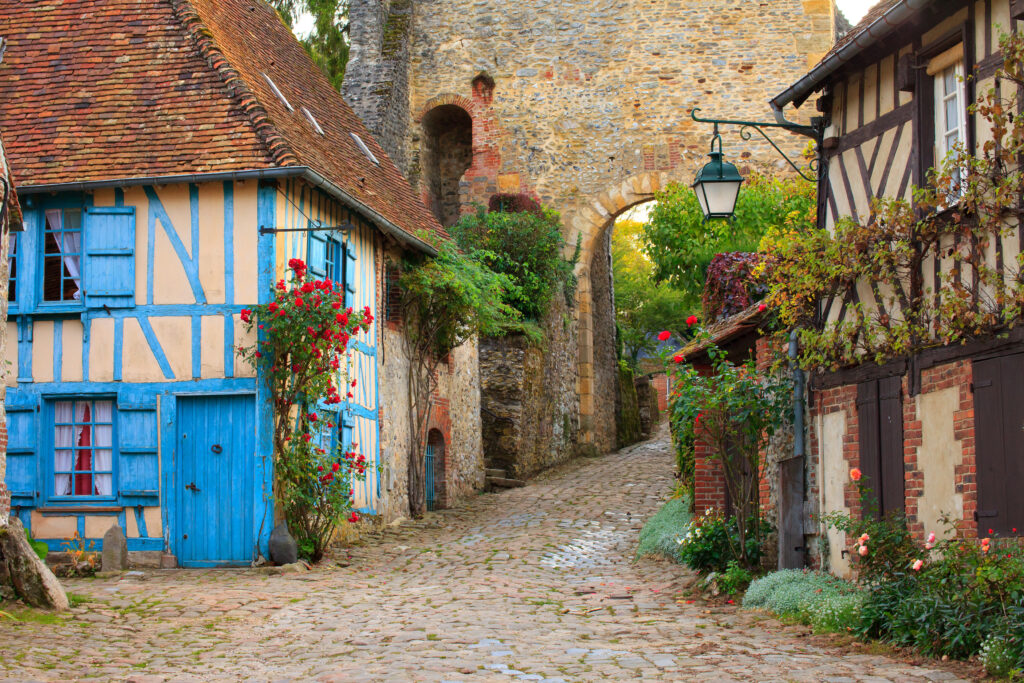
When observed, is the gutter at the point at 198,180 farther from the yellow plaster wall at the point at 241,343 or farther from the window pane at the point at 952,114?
the window pane at the point at 952,114

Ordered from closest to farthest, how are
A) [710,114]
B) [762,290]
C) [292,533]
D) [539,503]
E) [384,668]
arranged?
[384,668] → [292,533] → [762,290] → [539,503] → [710,114]

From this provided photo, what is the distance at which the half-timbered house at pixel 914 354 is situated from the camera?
6797 mm

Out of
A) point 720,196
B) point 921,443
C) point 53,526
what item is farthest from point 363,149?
point 921,443

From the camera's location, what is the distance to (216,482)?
1140cm

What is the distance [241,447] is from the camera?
1141 cm

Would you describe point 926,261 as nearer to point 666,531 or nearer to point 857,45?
point 857,45

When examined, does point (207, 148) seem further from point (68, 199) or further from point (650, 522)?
point (650, 522)

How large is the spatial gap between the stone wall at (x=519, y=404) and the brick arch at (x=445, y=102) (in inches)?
177

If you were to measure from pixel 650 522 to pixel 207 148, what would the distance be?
6058mm

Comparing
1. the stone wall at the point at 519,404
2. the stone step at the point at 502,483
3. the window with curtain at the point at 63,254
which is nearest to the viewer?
the window with curtain at the point at 63,254

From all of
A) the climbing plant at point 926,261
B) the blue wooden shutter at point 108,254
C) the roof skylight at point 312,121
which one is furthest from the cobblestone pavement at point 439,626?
the roof skylight at point 312,121

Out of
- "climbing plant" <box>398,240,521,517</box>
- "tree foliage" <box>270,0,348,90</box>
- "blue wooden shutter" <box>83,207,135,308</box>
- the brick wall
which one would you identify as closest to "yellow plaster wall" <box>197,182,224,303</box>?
"blue wooden shutter" <box>83,207,135,308</box>

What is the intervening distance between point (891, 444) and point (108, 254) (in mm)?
7750

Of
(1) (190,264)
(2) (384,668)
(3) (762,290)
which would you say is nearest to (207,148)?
(1) (190,264)
